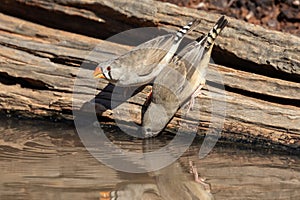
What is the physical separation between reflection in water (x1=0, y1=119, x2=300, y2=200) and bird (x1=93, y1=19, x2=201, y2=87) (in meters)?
0.56

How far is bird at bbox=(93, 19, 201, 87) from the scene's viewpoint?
6.16m

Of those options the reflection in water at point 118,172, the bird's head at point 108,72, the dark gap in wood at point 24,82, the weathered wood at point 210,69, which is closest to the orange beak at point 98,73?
the bird's head at point 108,72

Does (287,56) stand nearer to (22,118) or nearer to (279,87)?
(279,87)

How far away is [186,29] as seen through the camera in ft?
20.2

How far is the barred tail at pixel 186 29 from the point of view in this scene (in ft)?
20.2

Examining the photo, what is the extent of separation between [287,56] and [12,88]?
8.20 feet

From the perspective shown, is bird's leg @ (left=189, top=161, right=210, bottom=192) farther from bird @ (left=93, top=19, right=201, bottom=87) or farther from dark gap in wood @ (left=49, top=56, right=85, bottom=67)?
dark gap in wood @ (left=49, top=56, right=85, bottom=67)

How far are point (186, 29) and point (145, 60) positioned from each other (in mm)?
476

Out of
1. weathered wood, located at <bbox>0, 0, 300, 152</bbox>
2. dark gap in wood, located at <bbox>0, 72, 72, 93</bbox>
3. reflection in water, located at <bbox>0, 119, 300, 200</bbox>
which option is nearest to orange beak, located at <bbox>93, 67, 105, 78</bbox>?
weathered wood, located at <bbox>0, 0, 300, 152</bbox>

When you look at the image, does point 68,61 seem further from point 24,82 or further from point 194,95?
point 194,95

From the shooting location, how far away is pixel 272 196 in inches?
203

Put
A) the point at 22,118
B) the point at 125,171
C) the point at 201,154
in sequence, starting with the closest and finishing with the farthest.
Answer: the point at 125,171 < the point at 201,154 < the point at 22,118

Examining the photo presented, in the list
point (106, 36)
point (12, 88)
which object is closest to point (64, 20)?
point (106, 36)

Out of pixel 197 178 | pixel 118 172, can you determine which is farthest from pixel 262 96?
pixel 118 172
